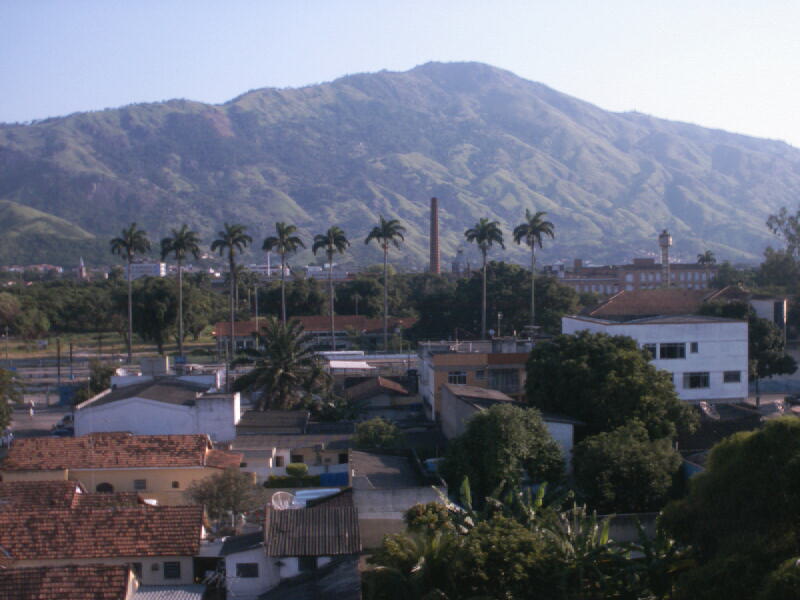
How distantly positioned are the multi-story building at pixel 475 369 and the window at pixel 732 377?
924 centimetres

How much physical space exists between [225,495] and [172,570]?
370 centimetres

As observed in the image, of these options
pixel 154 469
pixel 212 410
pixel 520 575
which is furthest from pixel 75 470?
pixel 520 575

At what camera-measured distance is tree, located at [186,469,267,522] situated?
2209 centimetres

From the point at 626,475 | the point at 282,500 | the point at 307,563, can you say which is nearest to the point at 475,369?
the point at 626,475

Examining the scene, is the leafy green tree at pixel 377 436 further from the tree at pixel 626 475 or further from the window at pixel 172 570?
the window at pixel 172 570

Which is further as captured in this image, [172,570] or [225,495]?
[225,495]

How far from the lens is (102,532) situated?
18859mm

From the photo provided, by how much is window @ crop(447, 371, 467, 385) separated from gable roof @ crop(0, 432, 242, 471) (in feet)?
40.6

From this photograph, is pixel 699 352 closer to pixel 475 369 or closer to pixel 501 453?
pixel 475 369

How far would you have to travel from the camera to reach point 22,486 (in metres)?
22.4

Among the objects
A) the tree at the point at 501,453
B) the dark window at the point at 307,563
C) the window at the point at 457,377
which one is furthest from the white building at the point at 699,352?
the dark window at the point at 307,563

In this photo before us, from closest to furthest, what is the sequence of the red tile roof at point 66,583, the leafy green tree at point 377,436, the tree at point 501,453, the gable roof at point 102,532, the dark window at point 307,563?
the red tile roof at point 66,583 < the dark window at point 307,563 < the gable roof at point 102,532 < the tree at point 501,453 < the leafy green tree at point 377,436

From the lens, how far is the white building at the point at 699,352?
3700 centimetres

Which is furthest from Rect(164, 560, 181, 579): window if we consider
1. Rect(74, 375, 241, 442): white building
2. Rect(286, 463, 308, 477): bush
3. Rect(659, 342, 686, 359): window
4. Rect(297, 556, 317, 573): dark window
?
Rect(659, 342, 686, 359): window
